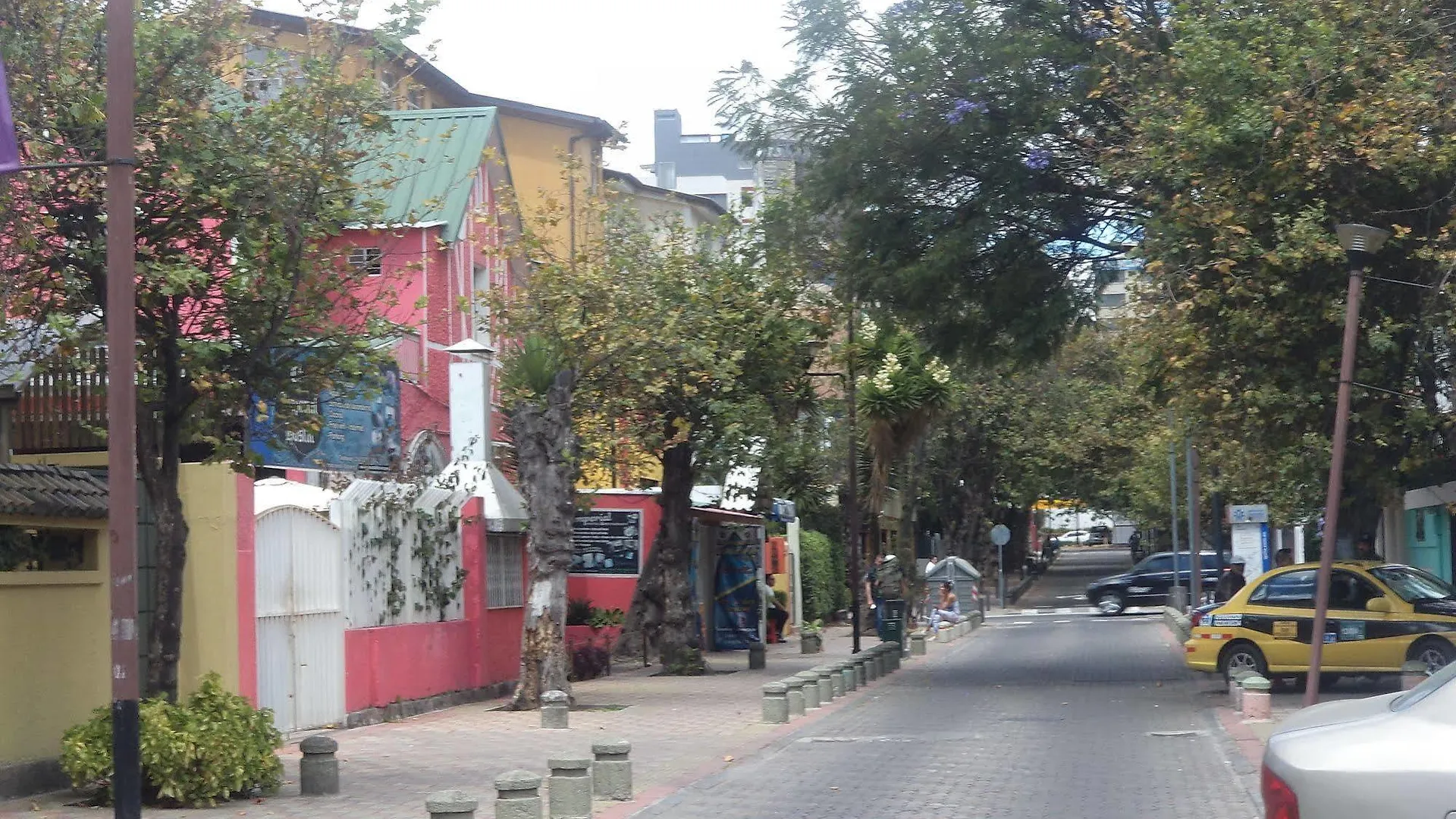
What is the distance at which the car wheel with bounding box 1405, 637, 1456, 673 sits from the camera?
18422 millimetres

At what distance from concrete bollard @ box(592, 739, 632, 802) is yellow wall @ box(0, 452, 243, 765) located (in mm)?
3952

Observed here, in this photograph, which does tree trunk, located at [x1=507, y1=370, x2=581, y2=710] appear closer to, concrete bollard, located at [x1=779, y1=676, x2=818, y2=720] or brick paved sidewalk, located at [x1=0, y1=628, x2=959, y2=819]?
brick paved sidewalk, located at [x1=0, y1=628, x2=959, y2=819]

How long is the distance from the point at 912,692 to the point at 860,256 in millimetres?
6120

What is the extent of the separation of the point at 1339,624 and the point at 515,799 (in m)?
12.3

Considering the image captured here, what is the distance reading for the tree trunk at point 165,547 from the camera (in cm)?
1212

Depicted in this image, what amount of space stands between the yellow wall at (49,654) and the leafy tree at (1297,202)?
10.9 meters

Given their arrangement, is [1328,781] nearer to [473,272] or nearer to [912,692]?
[912,692]

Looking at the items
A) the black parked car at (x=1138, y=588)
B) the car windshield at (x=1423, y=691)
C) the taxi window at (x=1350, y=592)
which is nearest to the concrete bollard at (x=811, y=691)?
the taxi window at (x=1350, y=592)

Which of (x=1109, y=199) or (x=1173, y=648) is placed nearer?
(x=1109, y=199)

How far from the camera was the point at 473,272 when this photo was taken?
100 feet

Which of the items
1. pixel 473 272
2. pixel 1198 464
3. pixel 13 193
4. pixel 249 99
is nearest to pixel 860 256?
pixel 473 272

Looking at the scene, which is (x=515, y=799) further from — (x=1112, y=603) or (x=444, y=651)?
(x=1112, y=603)

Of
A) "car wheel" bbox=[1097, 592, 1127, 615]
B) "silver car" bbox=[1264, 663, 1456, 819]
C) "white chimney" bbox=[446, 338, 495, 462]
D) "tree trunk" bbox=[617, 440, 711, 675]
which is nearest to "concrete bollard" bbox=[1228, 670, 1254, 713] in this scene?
"tree trunk" bbox=[617, 440, 711, 675]

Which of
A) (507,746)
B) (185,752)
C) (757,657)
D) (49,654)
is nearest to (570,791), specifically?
(185,752)
